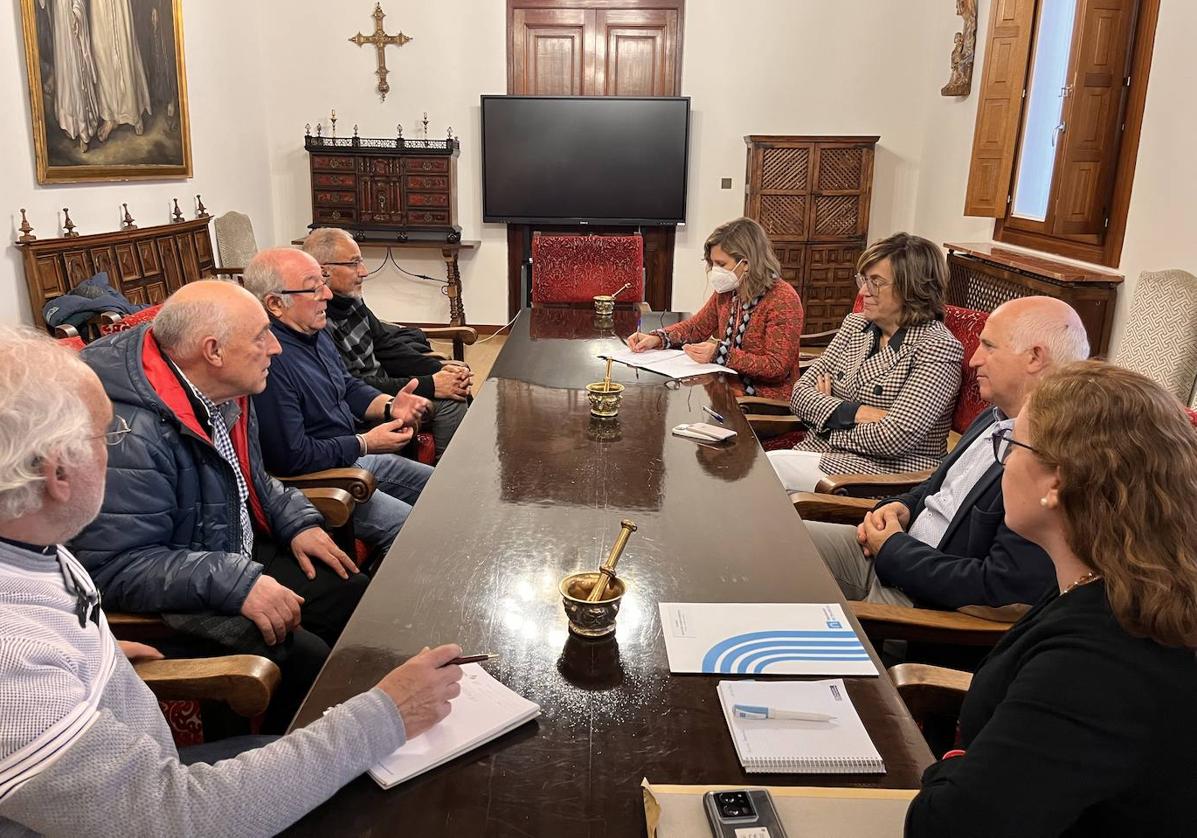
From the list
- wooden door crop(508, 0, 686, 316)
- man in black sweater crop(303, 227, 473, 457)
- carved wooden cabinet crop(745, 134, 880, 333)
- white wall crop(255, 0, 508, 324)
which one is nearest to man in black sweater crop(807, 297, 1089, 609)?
man in black sweater crop(303, 227, 473, 457)

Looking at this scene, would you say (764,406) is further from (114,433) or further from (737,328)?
(114,433)

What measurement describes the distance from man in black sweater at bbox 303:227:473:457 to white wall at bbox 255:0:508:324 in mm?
3548

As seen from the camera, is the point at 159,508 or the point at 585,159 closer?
the point at 159,508

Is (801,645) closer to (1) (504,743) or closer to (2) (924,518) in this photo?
(1) (504,743)

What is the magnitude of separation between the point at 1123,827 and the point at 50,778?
3.47 ft

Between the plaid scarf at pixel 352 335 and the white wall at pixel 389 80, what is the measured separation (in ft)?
11.9

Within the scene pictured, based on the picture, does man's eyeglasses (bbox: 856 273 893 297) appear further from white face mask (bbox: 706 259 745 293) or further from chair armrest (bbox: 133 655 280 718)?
chair armrest (bbox: 133 655 280 718)

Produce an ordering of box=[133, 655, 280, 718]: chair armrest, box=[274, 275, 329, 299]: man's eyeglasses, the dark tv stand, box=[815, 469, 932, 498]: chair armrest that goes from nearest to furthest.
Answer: box=[133, 655, 280, 718]: chair armrest, box=[815, 469, 932, 498]: chair armrest, box=[274, 275, 329, 299]: man's eyeglasses, the dark tv stand

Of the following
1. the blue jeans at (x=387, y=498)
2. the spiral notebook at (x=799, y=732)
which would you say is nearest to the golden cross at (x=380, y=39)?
the blue jeans at (x=387, y=498)

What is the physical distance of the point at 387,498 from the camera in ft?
8.62

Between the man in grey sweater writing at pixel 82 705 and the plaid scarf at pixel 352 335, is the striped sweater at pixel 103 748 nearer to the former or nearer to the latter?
the man in grey sweater writing at pixel 82 705

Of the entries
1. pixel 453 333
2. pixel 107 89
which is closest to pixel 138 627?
pixel 453 333

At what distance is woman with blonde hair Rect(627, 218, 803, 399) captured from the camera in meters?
3.22

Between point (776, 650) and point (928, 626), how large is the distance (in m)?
0.43
